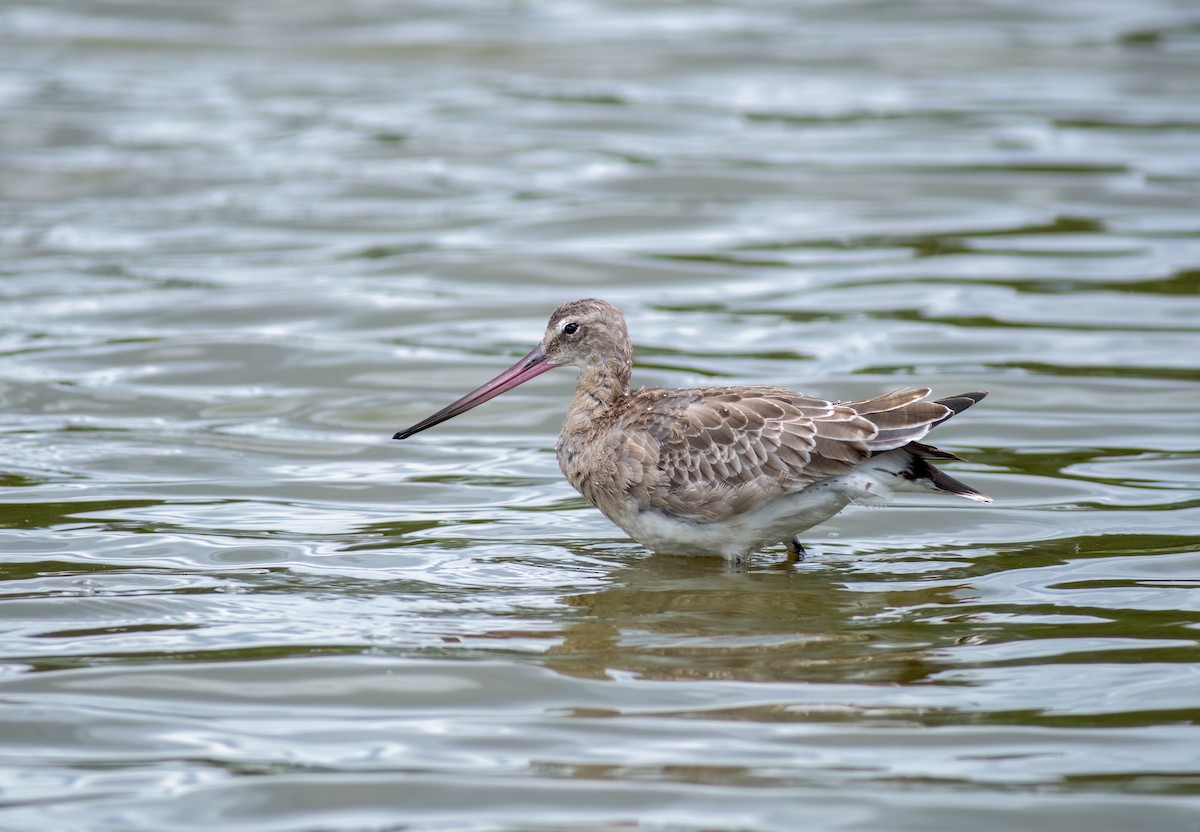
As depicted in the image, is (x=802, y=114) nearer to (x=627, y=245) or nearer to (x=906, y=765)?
(x=627, y=245)

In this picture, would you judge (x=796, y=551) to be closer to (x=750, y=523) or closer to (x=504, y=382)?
(x=750, y=523)

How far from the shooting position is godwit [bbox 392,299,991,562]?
788 cm

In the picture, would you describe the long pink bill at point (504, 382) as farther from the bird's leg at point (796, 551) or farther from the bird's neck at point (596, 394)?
the bird's leg at point (796, 551)

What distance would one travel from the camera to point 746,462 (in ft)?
26.2

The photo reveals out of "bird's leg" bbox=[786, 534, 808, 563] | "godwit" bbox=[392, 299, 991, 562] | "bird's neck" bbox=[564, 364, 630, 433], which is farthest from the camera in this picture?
"bird's neck" bbox=[564, 364, 630, 433]

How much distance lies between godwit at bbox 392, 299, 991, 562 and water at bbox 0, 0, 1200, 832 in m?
0.30

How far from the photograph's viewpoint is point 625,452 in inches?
324

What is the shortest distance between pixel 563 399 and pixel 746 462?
3.69 m

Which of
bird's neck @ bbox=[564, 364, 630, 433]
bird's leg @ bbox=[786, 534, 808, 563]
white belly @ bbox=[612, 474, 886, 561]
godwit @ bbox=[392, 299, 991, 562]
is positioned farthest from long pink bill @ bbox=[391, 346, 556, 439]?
bird's leg @ bbox=[786, 534, 808, 563]

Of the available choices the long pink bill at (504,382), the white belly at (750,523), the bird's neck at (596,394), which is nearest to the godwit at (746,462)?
the white belly at (750,523)

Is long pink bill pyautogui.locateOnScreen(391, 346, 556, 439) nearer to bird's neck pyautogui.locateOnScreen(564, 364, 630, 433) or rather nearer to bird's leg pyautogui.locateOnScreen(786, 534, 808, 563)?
bird's neck pyautogui.locateOnScreen(564, 364, 630, 433)

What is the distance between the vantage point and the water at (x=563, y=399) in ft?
19.2

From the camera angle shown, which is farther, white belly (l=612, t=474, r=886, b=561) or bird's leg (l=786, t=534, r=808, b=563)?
bird's leg (l=786, t=534, r=808, b=563)

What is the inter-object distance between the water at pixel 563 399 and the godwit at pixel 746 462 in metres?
0.30
